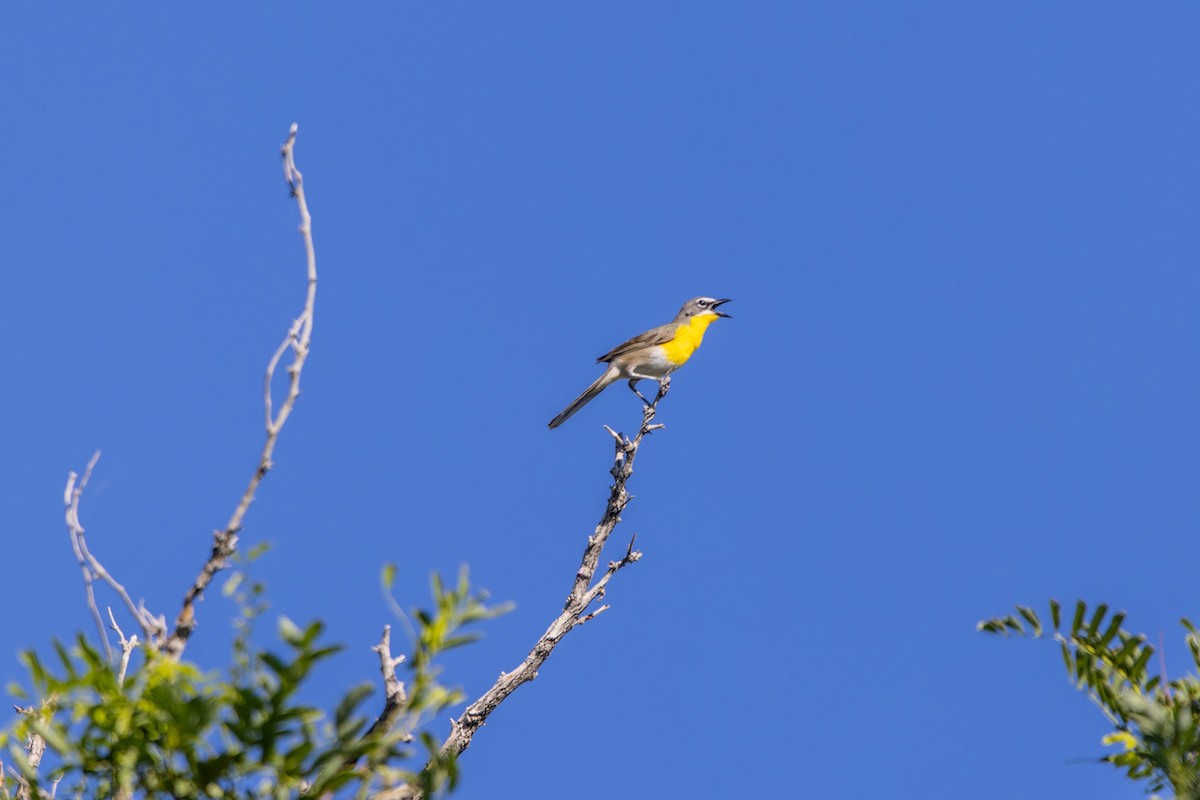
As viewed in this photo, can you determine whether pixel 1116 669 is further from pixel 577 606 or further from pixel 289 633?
pixel 577 606

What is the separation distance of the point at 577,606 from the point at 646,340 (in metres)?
7.52

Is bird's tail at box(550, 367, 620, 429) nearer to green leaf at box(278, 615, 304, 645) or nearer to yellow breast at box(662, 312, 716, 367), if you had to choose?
yellow breast at box(662, 312, 716, 367)

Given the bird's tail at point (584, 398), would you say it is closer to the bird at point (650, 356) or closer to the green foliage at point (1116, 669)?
the bird at point (650, 356)

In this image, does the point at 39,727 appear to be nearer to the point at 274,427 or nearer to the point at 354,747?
the point at 354,747

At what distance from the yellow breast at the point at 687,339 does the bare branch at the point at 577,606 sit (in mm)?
5922

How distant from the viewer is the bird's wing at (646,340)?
14.4 metres

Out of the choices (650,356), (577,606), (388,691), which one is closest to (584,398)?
(650,356)

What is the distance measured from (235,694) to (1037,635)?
1952 mm

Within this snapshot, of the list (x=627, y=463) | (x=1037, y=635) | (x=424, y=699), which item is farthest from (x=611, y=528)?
(x=424, y=699)

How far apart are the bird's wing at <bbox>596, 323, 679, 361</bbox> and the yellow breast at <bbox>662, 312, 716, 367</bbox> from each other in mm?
75

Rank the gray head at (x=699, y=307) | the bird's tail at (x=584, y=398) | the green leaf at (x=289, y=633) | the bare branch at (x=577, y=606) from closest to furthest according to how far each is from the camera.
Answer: the green leaf at (x=289, y=633) → the bare branch at (x=577, y=606) → the bird's tail at (x=584, y=398) → the gray head at (x=699, y=307)

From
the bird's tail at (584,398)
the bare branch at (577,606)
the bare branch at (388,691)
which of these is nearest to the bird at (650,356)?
the bird's tail at (584,398)

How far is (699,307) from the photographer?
16.7m

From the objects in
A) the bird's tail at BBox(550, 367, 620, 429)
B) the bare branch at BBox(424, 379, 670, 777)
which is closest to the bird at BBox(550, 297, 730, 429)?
the bird's tail at BBox(550, 367, 620, 429)
